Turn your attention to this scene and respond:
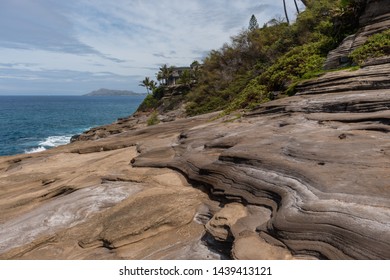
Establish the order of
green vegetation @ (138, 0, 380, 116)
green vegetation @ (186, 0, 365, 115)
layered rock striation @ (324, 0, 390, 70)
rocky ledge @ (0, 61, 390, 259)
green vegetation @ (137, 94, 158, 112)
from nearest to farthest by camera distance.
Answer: rocky ledge @ (0, 61, 390, 259)
layered rock striation @ (324, 0, 390, 70)
green vegetation @ (138, 0, 380, 116)
green vegetation @ (186, 0, 365, 115)
green vegetation @ (137, 94, 158, 112)

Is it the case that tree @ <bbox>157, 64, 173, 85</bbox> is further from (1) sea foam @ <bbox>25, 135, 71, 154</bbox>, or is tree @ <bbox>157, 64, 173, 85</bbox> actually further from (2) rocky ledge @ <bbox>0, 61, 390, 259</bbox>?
(2) rocky ledge @ <bbox>0, 61, 390, 259</bbox>

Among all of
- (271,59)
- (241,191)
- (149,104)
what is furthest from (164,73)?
(241,191)

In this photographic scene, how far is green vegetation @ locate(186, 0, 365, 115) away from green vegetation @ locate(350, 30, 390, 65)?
240 cm

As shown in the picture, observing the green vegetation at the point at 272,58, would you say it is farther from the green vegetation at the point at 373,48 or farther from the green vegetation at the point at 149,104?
the green vegetation at the point at 149,104

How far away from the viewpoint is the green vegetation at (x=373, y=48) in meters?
16.9

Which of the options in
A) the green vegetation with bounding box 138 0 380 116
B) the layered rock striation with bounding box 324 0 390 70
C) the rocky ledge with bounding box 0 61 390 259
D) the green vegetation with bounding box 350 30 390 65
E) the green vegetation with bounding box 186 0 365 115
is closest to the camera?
the rocky ledge with bounding box 0 61 390 259

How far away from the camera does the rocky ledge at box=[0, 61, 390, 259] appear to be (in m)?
6.41

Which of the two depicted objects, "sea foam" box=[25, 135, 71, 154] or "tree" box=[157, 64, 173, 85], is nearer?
"sea foam" box=[25, 135, 71, 154]

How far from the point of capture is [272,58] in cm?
4006

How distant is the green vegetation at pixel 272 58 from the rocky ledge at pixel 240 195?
692 cm

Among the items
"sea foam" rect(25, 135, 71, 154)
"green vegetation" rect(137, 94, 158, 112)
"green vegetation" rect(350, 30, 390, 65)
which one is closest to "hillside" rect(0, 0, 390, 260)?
"green vegetation" rect(350, 30, 390, 65)

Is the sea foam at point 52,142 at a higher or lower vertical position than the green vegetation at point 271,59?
lower

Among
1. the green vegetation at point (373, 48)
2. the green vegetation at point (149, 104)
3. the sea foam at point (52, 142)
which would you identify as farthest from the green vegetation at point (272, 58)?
the sea foam at point (52, 142)

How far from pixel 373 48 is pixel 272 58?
920 inches
